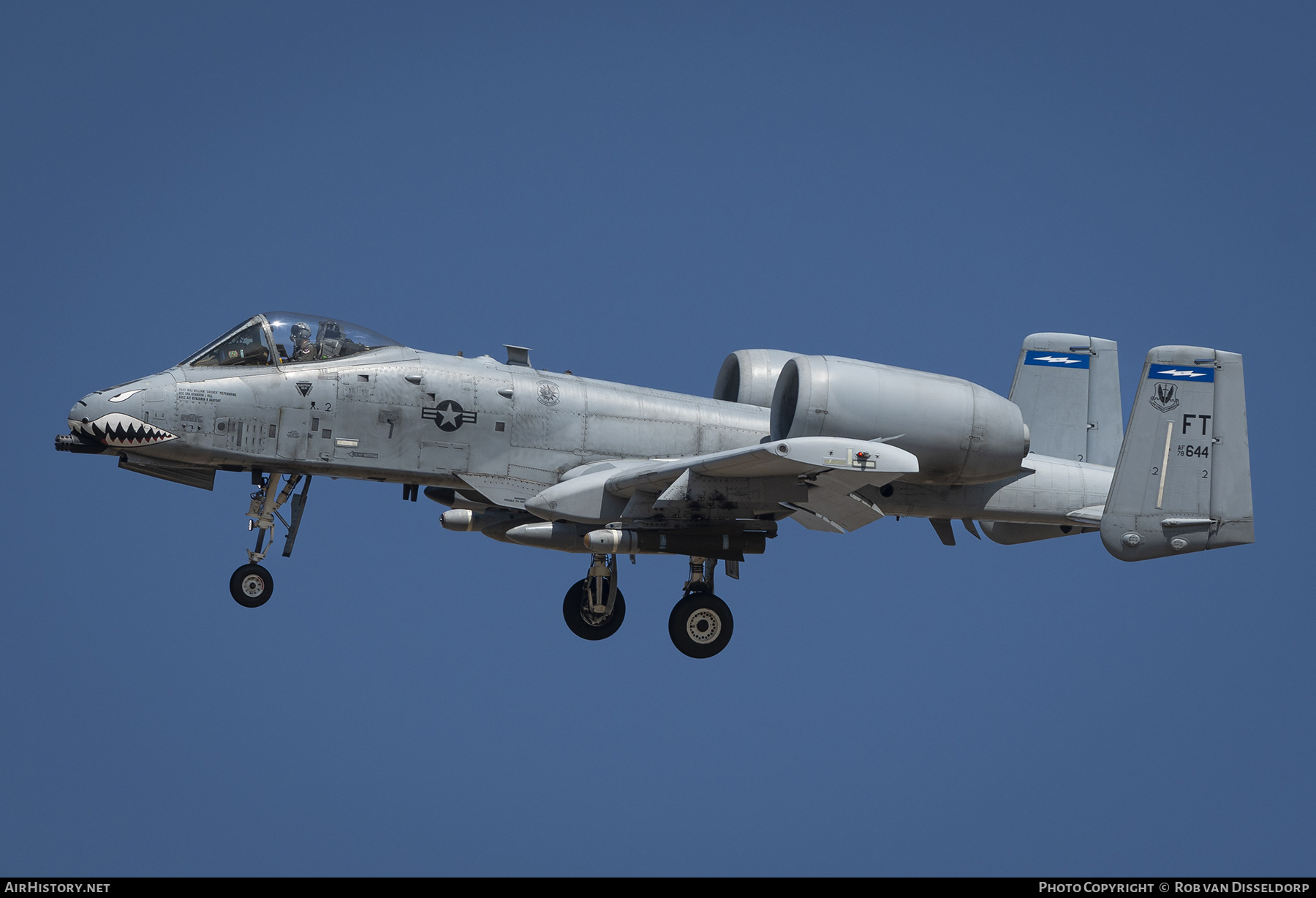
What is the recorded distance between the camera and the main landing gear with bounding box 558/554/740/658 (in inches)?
696

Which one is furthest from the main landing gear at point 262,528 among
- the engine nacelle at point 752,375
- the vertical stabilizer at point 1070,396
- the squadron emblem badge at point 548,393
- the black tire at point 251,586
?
the vertical stabilizer at point 1070,396

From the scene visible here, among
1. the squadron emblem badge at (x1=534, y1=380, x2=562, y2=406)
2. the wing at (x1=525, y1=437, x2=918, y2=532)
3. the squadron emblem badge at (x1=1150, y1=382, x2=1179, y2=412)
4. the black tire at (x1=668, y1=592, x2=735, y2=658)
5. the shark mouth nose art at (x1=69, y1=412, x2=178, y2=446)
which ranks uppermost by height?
the squadron emblem badge at (x1=1150, y1=382, x2=1179, y2=412)

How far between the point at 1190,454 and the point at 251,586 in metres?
11.1

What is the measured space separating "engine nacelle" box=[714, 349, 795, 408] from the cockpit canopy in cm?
475

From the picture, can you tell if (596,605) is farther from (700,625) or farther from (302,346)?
(302,346)

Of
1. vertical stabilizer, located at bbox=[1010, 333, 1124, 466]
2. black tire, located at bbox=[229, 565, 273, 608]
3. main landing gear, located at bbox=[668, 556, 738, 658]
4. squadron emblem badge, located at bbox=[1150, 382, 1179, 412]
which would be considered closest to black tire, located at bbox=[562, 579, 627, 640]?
main landing gear, located at bbox=[668, 556, 738, 658]

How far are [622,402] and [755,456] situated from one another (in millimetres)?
3224

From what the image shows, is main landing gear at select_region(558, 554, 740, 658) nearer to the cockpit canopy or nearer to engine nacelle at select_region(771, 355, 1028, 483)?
engine nacelle at select_region(771, 355, 1028, 483)

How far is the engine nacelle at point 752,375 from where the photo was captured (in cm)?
1930

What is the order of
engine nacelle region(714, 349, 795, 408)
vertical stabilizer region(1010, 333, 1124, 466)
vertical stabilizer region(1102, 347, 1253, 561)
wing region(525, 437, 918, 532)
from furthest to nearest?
vertical stabilizer region(1010, 333, 1124, 466) → engine nacelle region(714, 349, 795, 408) → vertical stabilizer region(1102, 347, 1253, 561) → wing region(525, 437, 918, 532)

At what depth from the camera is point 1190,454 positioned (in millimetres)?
17500

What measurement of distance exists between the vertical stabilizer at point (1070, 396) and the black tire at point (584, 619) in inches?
240

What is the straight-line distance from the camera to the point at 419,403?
17.4 meters
